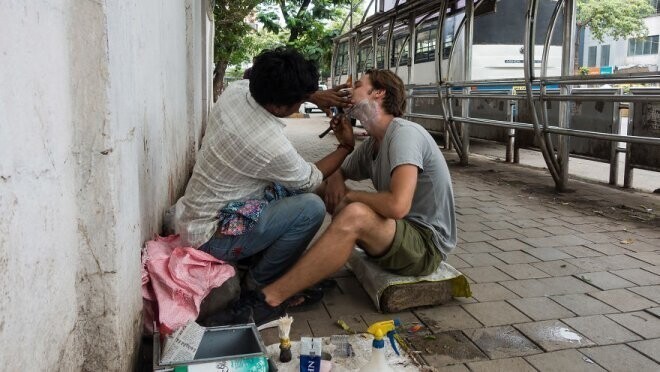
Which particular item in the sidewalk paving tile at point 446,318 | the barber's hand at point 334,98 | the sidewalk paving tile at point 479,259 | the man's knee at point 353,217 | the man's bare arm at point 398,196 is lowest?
the sidewalk paving tile at point 446,318

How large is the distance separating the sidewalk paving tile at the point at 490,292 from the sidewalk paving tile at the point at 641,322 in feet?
1.68

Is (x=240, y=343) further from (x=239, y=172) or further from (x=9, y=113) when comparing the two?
(x=9, y=113)

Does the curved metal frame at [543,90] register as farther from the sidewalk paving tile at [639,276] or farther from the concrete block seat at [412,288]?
the concrete block seat at [412,288]

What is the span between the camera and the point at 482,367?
2.28 meters

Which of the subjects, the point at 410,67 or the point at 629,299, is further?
the point at 410,67

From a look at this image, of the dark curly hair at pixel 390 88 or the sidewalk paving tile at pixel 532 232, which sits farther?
the sidewalk paving tile at pixel 532 232

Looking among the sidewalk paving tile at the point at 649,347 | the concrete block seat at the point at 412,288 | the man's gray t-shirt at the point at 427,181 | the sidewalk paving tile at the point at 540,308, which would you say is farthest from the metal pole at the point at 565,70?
the sidewalk paving tile at the point at 649,347

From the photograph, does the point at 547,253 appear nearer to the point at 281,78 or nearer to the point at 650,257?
the point at 650,257

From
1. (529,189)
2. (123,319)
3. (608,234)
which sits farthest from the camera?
(529,189)

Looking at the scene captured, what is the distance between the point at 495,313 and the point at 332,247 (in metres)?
0.90

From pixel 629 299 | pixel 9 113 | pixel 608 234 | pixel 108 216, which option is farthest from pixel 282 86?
pixel 608 234

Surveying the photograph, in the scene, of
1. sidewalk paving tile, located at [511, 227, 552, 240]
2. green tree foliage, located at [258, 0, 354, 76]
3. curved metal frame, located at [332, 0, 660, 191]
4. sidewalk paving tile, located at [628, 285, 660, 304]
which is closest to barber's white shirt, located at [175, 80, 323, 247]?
sidewalk paving tile, located at [628, 285, 660, 304]

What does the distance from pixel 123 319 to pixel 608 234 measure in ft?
12.0

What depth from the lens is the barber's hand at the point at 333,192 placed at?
3.28 metres
